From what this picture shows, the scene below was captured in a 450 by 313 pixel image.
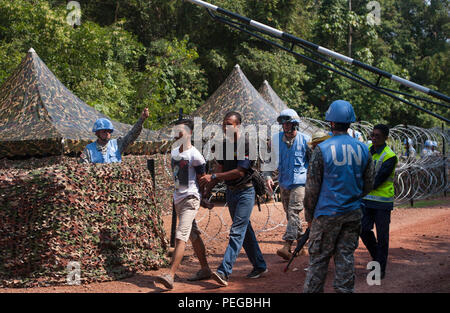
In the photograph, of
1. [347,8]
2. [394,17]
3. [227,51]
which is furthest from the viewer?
[394,17]

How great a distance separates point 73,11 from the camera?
68.1ft

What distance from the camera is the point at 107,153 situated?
738 centimetres

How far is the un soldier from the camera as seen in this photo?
475cm

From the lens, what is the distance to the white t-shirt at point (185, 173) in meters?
6.43

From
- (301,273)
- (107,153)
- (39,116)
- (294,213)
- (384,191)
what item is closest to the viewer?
(384,191)

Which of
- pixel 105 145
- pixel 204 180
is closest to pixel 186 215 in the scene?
pixel 204 180

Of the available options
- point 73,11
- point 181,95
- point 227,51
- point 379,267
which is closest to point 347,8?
point 227,51

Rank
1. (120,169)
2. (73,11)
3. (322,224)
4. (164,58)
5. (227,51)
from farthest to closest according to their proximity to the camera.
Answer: (227,51), (164,58), (73,11), (120,169), (322,224)

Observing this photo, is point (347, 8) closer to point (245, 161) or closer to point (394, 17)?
point (394, 17)

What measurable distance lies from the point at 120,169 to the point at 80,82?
13.3 metres

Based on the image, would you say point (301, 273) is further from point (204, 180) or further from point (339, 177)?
point (339, 177)

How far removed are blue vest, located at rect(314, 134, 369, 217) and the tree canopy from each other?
31.4 feet

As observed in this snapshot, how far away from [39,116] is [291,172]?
5.94 m

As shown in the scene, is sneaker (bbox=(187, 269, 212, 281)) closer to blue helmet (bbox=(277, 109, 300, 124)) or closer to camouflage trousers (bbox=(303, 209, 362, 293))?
camouflage trousers (bbox=(303, 209, 362, 293))
